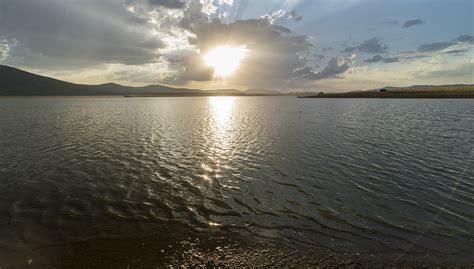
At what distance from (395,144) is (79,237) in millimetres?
32007

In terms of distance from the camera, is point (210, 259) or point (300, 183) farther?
point (300, 183)

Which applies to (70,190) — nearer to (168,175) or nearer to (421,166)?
(168,175)

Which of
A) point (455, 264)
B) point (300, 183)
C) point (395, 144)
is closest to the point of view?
point (455, 264)

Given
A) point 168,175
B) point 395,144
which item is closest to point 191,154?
point 168,175

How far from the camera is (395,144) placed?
2836 cm

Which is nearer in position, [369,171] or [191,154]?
[369,171]

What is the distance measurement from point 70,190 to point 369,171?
73.3ft

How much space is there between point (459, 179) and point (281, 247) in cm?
1663

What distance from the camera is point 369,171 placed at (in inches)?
757

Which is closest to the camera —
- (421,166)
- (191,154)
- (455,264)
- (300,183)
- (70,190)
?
(455,264)

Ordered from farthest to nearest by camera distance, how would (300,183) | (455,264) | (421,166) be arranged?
(421,166) → (300,183) → (455,264)

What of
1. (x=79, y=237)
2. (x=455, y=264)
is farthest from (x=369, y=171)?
(x=79, y=237)

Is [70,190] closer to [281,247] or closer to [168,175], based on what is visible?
[168,175]

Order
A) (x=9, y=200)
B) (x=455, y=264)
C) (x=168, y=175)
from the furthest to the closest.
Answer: (x=168, y=175), (x=9, y=200), (x=455, y=264)
